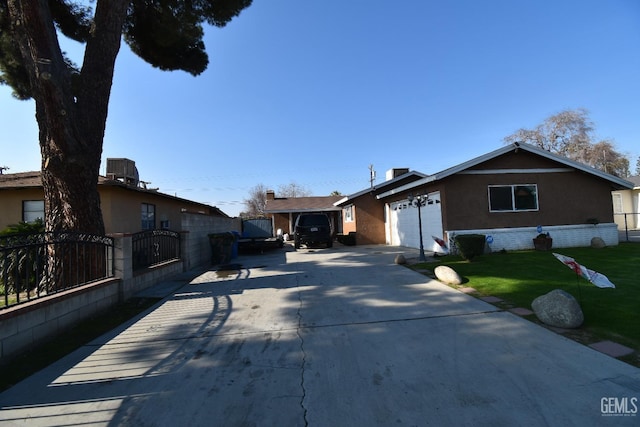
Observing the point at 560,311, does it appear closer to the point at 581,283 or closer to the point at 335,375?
the point at 581,283

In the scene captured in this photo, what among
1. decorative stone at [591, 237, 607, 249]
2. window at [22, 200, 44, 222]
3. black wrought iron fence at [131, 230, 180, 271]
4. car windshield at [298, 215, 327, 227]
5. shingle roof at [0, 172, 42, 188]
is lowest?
decorative stone at [591, 237, 607, 249]

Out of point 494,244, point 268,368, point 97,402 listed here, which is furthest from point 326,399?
point 494,244

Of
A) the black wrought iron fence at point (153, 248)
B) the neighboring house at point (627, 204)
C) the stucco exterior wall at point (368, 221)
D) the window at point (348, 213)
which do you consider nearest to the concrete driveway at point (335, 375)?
the black wrought iron fence at point (153, 248)

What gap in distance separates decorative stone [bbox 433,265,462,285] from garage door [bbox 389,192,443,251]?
18.5 feet

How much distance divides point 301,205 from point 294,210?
1.06 m

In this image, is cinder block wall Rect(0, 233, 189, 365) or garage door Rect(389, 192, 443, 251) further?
garage door Rect(389, 192, 443, 251)

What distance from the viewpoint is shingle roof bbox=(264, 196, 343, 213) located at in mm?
28656

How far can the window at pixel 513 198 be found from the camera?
13.2 metres

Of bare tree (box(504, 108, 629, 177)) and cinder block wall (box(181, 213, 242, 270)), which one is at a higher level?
bare tree (box(504, 108, 629, 177))

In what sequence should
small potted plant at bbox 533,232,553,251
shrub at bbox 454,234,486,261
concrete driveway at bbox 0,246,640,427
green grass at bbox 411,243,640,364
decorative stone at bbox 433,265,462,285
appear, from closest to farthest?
1. concrete driveway at bbox 0,246,640,427
2. green grass at bbox 411,243,640,364
3. decorative stone at bbox 433,265,462,285
4. shrub at bbox 454,234,486,261
5. small potted plant at bbox 533,232,553,251

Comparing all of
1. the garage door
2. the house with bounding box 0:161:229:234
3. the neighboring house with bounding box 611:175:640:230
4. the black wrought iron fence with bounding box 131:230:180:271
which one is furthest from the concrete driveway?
the neighboring house with bounding box 611:175:640:230

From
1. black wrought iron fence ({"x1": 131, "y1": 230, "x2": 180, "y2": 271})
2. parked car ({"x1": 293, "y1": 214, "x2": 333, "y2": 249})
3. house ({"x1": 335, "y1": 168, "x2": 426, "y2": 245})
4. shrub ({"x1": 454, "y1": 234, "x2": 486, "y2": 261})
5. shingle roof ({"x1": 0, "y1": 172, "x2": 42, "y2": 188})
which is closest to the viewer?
black wrought iron fence ({"x1": 131, "y1": 230, "x2": 180, "y2": 271})

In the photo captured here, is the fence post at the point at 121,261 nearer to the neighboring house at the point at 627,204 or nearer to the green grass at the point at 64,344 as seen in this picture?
the green grass at the point at 64,344

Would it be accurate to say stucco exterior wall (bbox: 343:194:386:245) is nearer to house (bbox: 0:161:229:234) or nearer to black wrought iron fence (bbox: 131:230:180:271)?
house (bbox: 0:161:229:234)
